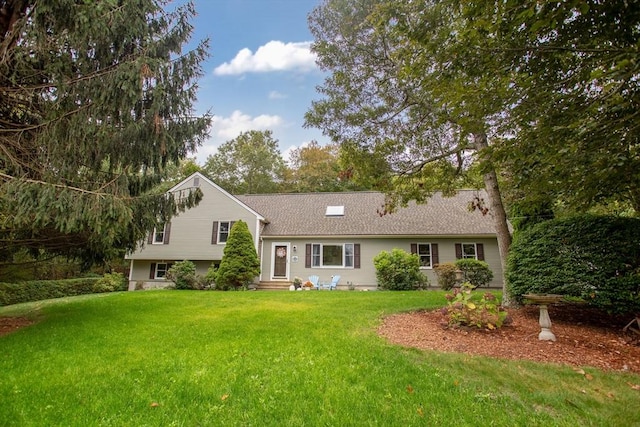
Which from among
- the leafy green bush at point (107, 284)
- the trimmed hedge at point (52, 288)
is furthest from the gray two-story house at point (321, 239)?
the trimmed hedge at point (52, 288)

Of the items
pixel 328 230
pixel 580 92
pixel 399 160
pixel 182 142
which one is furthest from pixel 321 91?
pixel 328 230

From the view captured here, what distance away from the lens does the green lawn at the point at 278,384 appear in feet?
10.1

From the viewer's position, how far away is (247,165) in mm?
33375

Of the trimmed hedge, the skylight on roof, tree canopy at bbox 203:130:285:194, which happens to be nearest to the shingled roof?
the skylight on roof

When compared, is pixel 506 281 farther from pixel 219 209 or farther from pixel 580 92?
pixel 219 209

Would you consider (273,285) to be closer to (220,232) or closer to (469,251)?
(220,232)

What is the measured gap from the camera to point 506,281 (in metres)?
8.00

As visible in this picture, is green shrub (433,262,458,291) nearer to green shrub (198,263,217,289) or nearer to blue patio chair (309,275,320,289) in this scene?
blue patio chair (309,275,320,289)

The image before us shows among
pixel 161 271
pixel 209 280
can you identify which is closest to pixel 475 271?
pixel 209 280

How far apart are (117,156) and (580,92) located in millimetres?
7820

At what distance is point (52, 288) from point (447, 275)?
1835cm

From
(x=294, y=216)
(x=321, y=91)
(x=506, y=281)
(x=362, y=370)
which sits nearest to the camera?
(x=362, y=370)

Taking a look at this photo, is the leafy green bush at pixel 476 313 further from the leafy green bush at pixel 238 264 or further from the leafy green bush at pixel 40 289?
the leafy green bush at pixel 40 289

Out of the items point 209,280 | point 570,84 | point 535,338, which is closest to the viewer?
point 570,84
